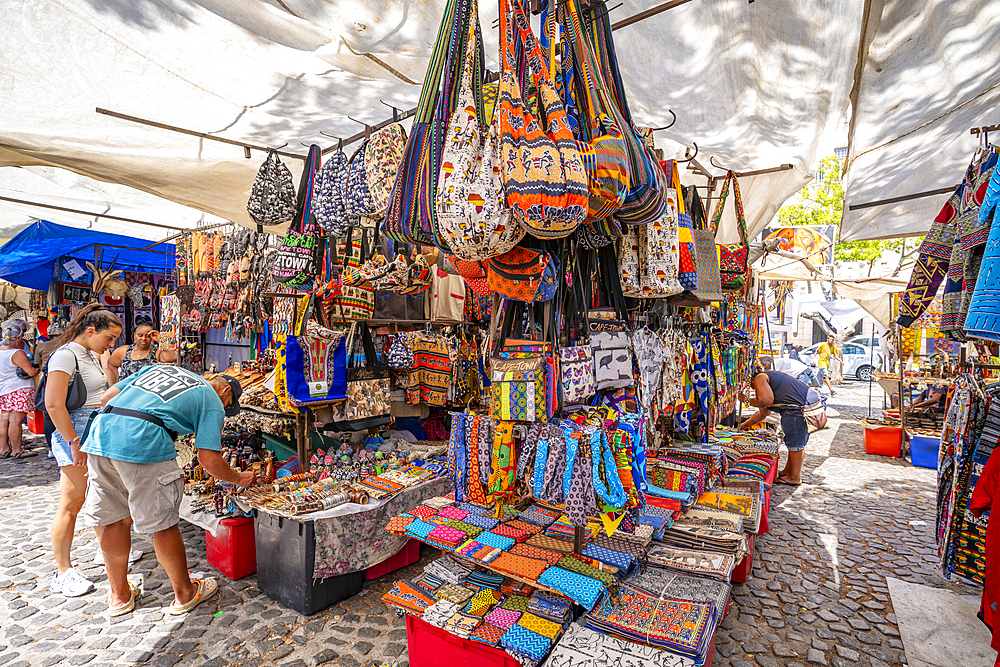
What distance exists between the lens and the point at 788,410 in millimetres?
5902

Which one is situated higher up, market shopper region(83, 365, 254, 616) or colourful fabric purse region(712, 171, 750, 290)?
colourful fabric purse region(712, 171, 750, 290)

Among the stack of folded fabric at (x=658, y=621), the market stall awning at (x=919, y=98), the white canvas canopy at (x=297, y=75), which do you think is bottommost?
the stack of folded fabric at (x=658, y=621)

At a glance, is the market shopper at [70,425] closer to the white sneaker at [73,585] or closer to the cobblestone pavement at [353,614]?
the white sneaker at [73,585]

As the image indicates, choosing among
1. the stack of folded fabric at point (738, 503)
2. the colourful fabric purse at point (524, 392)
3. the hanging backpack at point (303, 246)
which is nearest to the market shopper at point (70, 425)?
the hanging backpack at point (303, 246)

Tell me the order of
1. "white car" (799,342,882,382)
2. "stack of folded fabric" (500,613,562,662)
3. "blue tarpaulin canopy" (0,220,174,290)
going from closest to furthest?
1. "stack of folded fabric" (500,613,562,662)
2. "blue tarpaulin canopy" (0,220,174,290)
3. "white car" (799,342,882,382)

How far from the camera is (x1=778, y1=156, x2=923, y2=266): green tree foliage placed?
45.6 ft

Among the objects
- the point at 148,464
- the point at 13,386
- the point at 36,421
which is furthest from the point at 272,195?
the point at 36,421

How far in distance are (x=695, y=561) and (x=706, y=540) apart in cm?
25

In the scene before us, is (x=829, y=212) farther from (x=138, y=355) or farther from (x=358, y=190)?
(x=138, y=355)

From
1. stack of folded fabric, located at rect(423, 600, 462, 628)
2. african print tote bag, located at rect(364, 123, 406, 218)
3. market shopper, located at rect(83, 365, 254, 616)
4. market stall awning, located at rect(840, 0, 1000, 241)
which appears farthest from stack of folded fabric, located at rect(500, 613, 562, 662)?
market stall awning, located at rect(840, 0, 1000, 241)

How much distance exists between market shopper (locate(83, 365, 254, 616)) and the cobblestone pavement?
0.85ft

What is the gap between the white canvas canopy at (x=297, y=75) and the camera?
2.31 metres

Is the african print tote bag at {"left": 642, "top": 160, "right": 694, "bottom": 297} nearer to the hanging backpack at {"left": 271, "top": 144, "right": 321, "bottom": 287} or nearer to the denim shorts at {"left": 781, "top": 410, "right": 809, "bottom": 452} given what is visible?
the hanging backpack at {"left": 271, "top": 144, "right": 321, "bottom": 287}

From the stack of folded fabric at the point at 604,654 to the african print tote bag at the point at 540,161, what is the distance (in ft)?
A: 5.35
